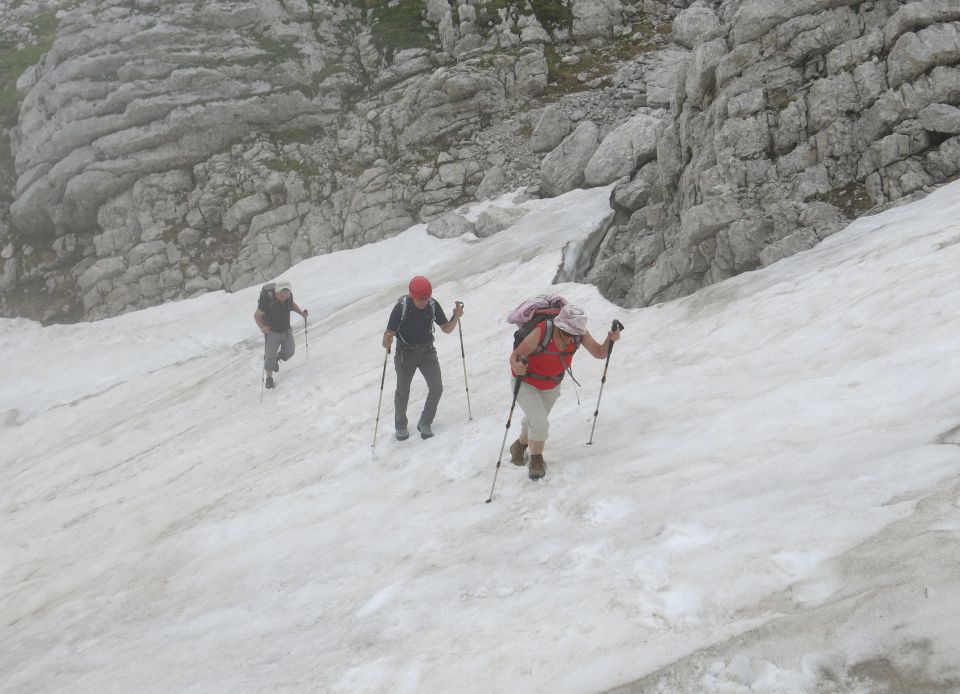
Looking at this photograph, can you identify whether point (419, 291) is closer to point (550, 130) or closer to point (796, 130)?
point (796, 130)

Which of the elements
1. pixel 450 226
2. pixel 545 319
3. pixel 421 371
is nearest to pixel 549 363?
pixel 545 319

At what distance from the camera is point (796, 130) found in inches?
605

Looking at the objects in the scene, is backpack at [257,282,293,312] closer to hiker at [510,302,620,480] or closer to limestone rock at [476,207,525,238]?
hiker at [510,302,620,480]

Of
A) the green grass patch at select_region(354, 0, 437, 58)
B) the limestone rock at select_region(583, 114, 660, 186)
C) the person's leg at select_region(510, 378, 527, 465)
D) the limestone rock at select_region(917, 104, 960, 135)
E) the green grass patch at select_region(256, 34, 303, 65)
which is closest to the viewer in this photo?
the person's leg at select_region(510, 378, 527, 465)

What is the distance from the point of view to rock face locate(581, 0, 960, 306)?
45.2ft

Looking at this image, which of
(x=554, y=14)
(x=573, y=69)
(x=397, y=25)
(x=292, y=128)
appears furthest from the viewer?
(x=397, y=25)

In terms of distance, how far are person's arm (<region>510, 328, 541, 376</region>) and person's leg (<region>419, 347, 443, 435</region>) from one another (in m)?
3.12

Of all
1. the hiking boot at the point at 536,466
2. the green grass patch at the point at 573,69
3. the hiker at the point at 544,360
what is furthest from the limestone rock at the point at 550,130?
the hiking boot at the point at 536,466

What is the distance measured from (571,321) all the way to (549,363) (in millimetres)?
674

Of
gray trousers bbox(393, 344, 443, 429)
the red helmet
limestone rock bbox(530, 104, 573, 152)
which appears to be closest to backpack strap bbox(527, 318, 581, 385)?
the red helmet

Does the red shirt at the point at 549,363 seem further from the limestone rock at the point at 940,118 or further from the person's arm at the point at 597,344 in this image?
the limestone rock at the point at 940,118

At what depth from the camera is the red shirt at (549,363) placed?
25.1 feet

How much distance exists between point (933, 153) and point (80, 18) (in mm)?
46311

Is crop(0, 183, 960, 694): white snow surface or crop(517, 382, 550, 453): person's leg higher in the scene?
crop(517, 382, 550, 453): person's leg
